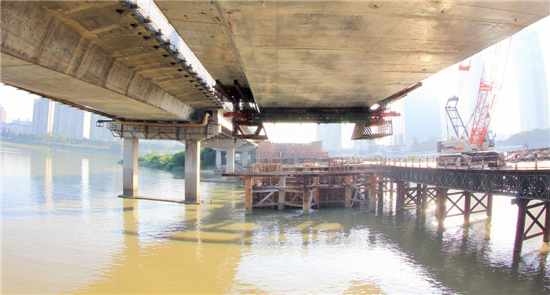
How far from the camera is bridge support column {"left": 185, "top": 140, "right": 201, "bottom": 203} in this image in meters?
28.1

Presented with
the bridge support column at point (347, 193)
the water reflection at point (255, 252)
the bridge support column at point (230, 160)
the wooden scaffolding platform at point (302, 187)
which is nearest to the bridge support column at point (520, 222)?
the water reflection at point (255, 252)

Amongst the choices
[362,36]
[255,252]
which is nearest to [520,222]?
[255,252]

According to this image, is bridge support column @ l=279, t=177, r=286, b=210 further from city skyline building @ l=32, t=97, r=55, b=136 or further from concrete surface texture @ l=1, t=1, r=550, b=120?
city skyline building @ l=32, t=97, r=55, b=136

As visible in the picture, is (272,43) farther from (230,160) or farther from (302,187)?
(230,160)

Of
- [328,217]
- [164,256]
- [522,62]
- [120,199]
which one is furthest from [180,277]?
[522,62]

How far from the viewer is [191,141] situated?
93.9 ft

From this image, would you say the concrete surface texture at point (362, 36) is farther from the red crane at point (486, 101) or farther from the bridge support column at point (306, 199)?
the red crane at point (486, 101)

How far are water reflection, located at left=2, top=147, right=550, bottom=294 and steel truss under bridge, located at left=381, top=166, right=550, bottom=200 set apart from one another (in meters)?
3.09

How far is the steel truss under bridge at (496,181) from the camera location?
1388 cm

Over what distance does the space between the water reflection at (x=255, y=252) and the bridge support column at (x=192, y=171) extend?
3.76m

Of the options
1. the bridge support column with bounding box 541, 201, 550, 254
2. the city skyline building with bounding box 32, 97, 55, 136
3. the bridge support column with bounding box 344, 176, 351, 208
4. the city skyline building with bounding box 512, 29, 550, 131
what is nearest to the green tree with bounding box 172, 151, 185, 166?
the bridge support column with bounding box 344, 176, 351, 208

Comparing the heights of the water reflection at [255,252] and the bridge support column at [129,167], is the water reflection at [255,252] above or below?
below

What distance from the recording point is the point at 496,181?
53.6 feet

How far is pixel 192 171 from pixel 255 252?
1574cm
